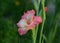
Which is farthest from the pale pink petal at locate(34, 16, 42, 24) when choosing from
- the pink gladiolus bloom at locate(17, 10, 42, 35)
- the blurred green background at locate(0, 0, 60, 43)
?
the blurred green background at locate(0, 0, 60, 43)

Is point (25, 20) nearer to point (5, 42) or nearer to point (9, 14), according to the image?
point (5, 42)

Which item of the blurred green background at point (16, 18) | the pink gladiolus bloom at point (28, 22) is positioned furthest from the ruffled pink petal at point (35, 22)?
the blurred green background at point (16, 18)

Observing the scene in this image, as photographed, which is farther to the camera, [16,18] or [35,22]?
[16,18]

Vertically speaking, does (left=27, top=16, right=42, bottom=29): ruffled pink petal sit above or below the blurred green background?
above

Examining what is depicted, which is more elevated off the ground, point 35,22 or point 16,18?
point 35,22

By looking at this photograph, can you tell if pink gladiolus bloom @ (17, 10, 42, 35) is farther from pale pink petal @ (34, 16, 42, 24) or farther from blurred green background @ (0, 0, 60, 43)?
blurred green background @ (0, 0, 60, 43)

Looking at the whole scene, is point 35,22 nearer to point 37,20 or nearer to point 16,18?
point 37,20

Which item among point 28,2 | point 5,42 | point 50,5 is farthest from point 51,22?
point 28,2

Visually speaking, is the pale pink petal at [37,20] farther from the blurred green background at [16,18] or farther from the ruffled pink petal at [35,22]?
the blurred green background at [16,18]

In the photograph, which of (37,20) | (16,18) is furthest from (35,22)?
(16,18)
